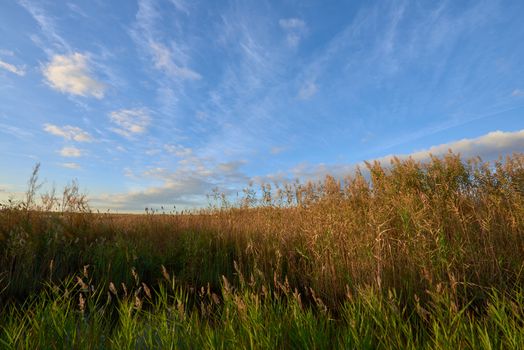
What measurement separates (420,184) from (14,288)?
799 cm

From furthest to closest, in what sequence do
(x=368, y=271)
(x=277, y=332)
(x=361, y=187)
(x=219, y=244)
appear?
1. (x=361, y=187)
2. (x=219, y=244)
3. (x=368, y=271)
4. (x=277, y=332)

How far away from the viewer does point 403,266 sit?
154 inches

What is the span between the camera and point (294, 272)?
189 inches

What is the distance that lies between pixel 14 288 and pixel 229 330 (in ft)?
11.9

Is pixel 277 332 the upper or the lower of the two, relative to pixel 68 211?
lower

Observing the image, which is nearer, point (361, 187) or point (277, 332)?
point (277, 332)

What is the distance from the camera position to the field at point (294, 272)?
2.25 meters

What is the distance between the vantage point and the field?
7.39ft

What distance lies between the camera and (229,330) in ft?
7.53

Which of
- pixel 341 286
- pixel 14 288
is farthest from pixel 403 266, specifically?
pixel 14 288

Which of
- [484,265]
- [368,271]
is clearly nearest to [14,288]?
[368,271]

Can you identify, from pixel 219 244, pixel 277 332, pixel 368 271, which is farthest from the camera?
pixel 219 244

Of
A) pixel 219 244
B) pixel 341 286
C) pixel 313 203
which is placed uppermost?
pixel 313 203

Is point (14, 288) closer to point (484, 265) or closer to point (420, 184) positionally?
point (484, 265)
